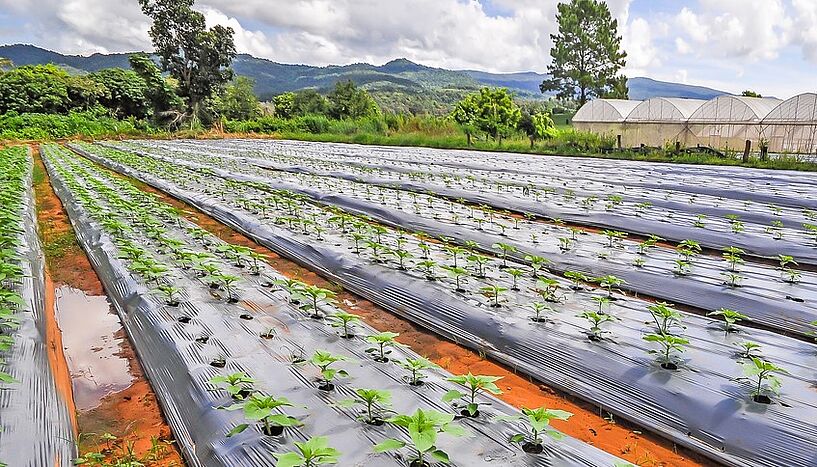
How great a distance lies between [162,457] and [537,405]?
171 centimetres

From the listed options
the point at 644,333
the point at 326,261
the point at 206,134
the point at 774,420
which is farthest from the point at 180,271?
the point at 206,134

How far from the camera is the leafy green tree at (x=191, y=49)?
28.7 meters

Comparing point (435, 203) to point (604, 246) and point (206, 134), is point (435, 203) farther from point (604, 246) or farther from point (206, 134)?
point (206, 134)

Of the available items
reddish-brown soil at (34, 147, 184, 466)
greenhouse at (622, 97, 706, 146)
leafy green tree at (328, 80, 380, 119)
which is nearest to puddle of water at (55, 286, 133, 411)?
reddish-brown soil at (34, 147, 184, 466)

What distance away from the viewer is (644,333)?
286cm

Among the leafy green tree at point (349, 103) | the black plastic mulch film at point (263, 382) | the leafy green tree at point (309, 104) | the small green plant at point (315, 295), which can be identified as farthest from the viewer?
the leafy green tree at point (309, 104)

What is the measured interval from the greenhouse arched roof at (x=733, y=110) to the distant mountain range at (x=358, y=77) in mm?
49624

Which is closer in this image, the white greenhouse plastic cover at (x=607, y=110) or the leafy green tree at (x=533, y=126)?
the white greenhouse plastic cover at (x=607, y=110)

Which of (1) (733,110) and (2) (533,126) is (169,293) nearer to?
(1) (733,110)

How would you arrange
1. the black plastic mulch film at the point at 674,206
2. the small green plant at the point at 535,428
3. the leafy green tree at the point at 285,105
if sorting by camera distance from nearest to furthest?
the small green plant at the point at 535,428, the black plastic mulch film at the point at 674,206, the leafy green tree at the point at 285,105

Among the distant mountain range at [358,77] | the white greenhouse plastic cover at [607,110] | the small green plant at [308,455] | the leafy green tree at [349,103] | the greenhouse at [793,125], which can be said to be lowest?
the small green plant at [308,455]

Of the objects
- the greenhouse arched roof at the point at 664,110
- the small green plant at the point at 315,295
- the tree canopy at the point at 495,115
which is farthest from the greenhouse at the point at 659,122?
the small green plant at the point at 315,295

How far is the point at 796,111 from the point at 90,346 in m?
18.0

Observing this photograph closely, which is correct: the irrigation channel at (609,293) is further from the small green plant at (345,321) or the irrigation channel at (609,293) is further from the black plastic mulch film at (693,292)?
the small green plant at (345,321)
